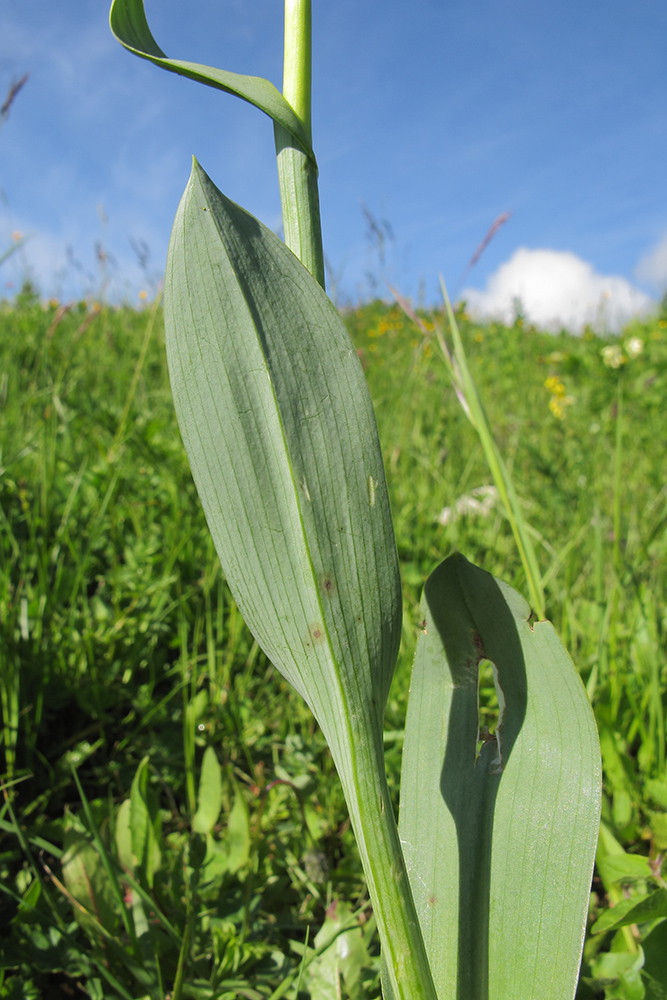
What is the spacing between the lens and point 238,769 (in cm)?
107

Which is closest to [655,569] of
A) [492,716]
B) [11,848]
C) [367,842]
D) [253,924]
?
[492,716]

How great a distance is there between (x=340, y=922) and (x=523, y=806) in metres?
0.38

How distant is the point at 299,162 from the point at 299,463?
0.25 meters

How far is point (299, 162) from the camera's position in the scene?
51 cm

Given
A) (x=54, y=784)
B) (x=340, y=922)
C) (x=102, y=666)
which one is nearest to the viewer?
(x=340, y=922)

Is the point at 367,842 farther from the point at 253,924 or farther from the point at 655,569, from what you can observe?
the point at 655,569

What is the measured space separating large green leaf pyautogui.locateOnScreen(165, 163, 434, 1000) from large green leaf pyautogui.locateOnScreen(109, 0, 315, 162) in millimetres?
82

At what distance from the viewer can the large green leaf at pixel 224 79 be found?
19.0 inches

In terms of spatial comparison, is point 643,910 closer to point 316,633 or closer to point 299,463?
point 316,633

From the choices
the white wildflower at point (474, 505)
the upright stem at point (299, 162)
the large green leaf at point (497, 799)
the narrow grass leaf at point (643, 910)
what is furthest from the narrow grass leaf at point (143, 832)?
the white wildflower at point (474, 505)

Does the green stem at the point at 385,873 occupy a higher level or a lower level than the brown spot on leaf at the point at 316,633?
lower

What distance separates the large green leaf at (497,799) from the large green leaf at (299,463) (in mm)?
109

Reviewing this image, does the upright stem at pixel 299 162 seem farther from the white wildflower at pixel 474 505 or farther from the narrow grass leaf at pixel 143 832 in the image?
the white wildflower at pixel 474 505

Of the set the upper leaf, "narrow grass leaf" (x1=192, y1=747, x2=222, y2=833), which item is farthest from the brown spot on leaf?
"narrow grass leaf" (x1=192, y1=747, x2=222, y2=833)
